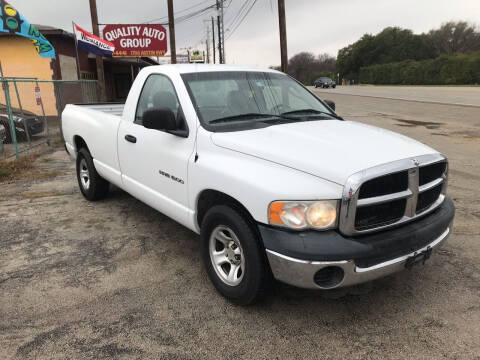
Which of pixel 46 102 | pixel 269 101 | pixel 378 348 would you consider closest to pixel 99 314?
pixel 378 348

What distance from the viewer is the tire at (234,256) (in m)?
2.76

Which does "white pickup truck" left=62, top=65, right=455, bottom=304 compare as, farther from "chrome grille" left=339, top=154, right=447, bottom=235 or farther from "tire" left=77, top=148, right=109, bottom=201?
"tire" left=77, top=148, right=109, bottom=201

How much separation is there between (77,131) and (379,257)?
4.61m

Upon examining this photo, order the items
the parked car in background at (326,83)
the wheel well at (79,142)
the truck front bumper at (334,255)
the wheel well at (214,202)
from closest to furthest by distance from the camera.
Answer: the truck front bumper at (334,255) → the wheel well at (214,202) → the wheel well at (79,142) → the parked car in background at (326,83)

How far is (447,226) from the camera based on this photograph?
311cm

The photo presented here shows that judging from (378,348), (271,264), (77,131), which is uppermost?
(77,131)

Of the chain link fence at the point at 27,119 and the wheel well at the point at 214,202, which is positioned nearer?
the wheel well at the point at 214,202

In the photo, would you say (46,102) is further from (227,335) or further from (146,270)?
(227,335)

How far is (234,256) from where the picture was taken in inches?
121

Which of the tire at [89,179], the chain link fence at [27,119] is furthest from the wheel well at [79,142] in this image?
the chain link fence at [27,119]

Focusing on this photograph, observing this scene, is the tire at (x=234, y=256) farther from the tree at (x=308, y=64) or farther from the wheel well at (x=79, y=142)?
the tree at (x=308, y=64)

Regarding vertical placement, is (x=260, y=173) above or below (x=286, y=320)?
above

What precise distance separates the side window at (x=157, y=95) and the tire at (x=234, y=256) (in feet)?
3.87

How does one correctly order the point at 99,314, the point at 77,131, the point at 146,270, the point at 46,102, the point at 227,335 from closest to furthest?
the point at 227,335 < the point at 99,314 < the point at 146,270 < the point at 77,131 < the point at 46,102
